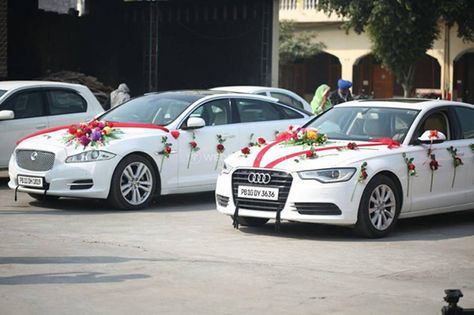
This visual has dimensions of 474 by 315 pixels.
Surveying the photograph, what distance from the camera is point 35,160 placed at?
14.2 m

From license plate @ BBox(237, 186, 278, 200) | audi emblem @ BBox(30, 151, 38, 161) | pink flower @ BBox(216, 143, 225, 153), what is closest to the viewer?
license plate @ BBox(237, 186, 278, 200)

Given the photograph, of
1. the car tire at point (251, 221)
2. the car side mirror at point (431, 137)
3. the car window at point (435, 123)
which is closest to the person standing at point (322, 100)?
the car window at point (435, 123)

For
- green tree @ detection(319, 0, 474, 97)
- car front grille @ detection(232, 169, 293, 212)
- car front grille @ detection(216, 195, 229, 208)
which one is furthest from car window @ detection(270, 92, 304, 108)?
green tree @ detection(319, 0, 474, 97)

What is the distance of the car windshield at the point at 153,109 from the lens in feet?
49.0

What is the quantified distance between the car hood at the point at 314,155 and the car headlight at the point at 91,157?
208 cm

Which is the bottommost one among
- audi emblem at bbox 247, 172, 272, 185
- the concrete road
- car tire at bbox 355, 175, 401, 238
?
the concrete road

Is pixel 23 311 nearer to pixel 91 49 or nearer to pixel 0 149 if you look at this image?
pixel 0 149

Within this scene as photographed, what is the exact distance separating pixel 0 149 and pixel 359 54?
3360 centimetres

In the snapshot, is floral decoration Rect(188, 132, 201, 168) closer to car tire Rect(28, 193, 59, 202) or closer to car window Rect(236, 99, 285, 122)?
car window Rect(236, 99, 285, 122)

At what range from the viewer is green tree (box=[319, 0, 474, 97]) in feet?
128

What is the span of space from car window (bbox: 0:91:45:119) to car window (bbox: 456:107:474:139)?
7.14 m

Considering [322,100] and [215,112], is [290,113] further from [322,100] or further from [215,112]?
[322,100]

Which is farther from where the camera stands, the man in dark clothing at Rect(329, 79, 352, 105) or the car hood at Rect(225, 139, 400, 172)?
the man in dark clothing at Rect(329, 79, 352, 105)

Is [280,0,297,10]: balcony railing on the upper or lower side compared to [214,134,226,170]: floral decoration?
upper
